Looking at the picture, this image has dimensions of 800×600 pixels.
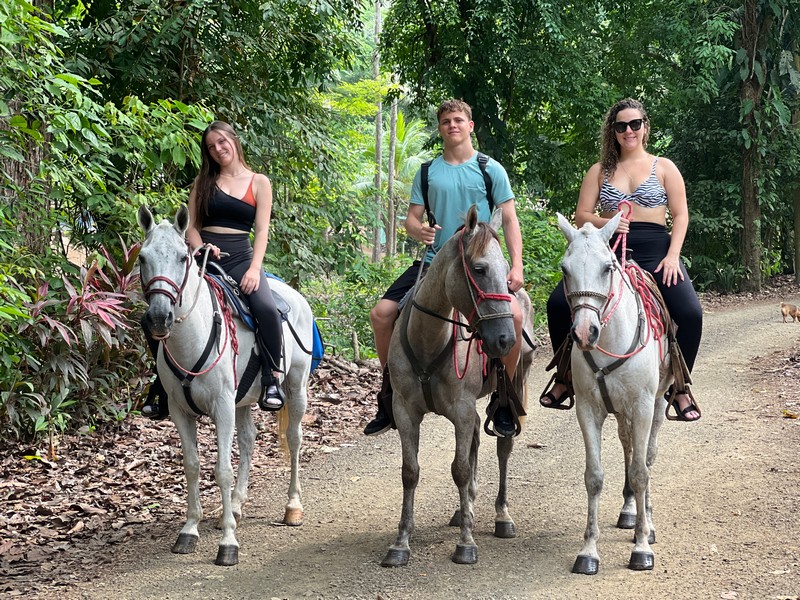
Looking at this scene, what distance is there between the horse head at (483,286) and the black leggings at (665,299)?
3.57 ft

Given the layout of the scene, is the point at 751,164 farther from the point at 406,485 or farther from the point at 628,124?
the point at 406,485

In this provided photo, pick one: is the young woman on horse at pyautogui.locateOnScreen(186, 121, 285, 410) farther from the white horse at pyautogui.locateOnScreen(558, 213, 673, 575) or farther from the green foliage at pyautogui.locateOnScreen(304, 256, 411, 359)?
the green foliage at pyautogui.locateOnScreen(304, 256, 411, 359)

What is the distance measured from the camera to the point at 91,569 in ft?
17.4

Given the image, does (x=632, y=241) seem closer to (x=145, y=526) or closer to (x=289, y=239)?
(x=145, y=526)

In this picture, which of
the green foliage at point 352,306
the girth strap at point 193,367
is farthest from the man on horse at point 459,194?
the green foliage at point 352,306

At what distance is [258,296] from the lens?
240 inches

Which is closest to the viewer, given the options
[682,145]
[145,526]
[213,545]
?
[213,545]

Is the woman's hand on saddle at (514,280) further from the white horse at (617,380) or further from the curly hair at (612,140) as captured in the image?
the curly hair at (612,140)

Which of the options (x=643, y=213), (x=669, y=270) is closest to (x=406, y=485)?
(x=669, y=270)

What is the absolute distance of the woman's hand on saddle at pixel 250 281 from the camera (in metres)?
6.05

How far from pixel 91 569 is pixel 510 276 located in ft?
10.7

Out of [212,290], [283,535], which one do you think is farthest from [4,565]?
[212,290]

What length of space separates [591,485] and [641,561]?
527 mm

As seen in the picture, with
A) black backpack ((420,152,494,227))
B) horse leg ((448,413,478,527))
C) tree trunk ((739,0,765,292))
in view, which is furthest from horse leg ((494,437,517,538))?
tree trunk ((739,0,765,292))
